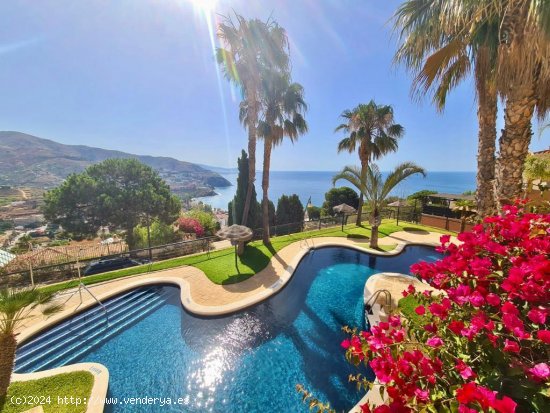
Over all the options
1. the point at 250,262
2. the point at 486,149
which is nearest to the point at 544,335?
the point at 486,149

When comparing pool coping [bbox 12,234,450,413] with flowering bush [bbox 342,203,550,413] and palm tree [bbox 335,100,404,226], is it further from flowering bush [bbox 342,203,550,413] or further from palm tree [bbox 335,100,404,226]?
palm tree [bbox 335,100,404,226]

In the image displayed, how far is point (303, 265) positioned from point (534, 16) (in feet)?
33.6

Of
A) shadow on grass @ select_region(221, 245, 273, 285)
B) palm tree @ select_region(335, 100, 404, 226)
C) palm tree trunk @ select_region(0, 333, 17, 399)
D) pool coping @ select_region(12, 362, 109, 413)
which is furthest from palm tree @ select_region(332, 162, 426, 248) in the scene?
palm tree trunk @ select_region(0, 333, 17, 399)

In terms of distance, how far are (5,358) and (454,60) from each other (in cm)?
1120

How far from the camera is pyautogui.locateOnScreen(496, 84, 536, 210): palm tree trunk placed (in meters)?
4.48

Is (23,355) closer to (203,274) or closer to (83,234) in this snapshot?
(203,274)

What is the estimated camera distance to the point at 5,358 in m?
4.23

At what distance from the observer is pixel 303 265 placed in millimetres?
11562

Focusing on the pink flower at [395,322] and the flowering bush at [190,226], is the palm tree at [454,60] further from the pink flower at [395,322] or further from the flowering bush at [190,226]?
the flowering bush at [190,226]

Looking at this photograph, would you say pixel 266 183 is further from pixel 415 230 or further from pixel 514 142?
pixel 415 230

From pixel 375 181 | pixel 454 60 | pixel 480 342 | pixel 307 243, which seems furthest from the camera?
pixel 307 243

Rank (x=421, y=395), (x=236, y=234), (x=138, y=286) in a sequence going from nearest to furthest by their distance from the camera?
(x=421, y=395) < (x=138, y=286) < (x=236, y=234)

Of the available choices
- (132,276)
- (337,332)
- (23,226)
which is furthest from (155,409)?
(23,226)

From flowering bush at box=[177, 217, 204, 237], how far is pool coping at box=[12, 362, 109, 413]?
64.5ft
